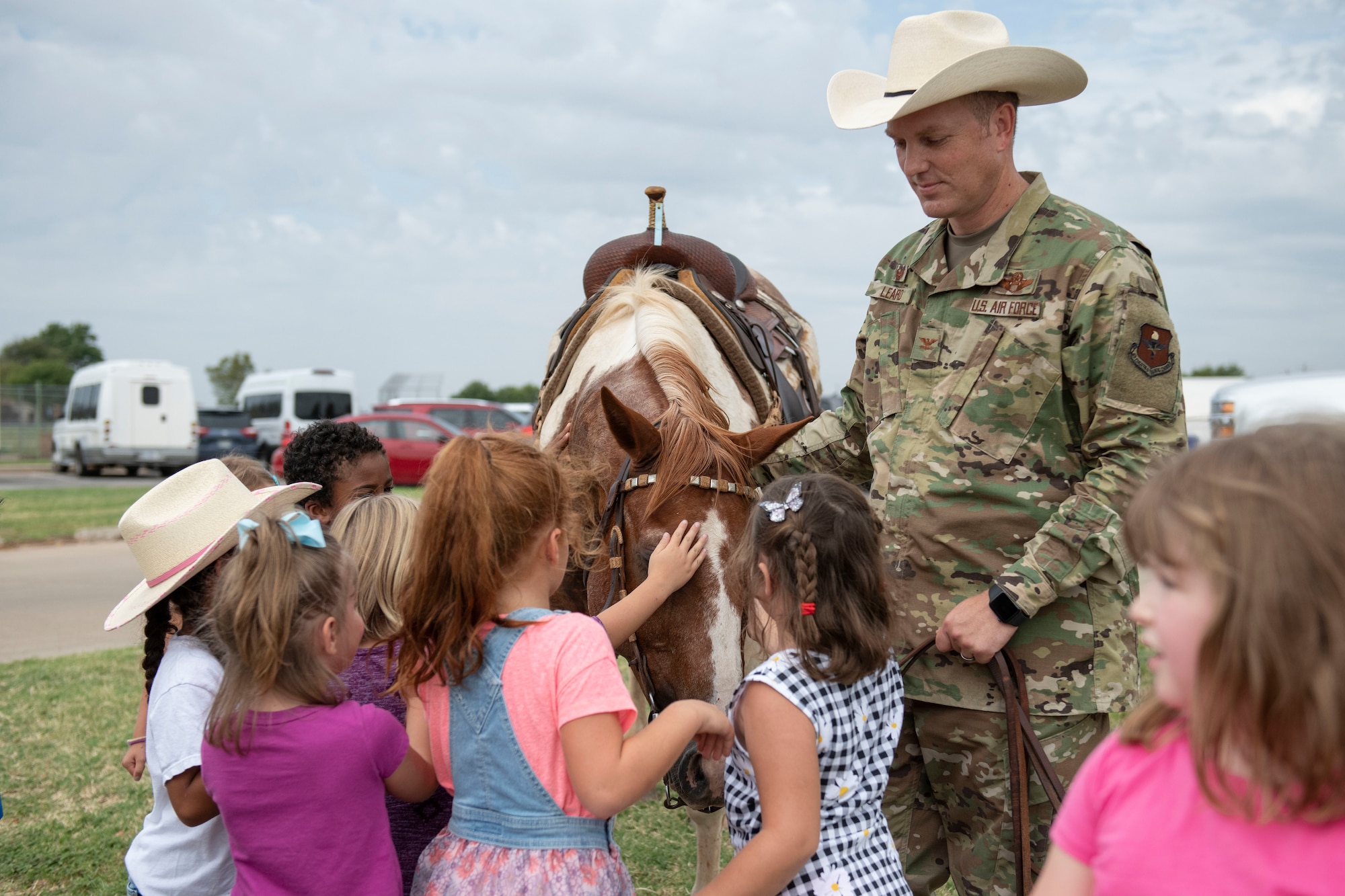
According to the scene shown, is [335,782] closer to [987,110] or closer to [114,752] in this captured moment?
[987,110]

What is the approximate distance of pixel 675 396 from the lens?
2.95m

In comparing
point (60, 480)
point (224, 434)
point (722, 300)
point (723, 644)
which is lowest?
point (60, 480)

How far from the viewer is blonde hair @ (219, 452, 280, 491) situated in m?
2.45

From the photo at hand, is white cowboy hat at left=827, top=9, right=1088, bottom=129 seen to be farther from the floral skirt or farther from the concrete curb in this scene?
the concrete curb

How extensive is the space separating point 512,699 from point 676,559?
31.7 inches

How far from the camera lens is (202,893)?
1.91m

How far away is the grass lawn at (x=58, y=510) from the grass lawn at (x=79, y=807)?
19.8ft

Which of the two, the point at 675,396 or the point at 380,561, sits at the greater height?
the point at 675,396

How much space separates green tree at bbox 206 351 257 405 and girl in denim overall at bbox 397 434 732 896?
5619cm

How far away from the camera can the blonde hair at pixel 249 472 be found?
2.45 meters

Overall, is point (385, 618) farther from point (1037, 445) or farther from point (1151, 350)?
point (1151, 350)

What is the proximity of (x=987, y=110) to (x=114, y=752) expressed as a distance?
15.5ft

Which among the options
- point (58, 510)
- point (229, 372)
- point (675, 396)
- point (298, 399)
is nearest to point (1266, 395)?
point (675, 396)

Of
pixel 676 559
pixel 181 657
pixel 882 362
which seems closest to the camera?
pixel 181 657
